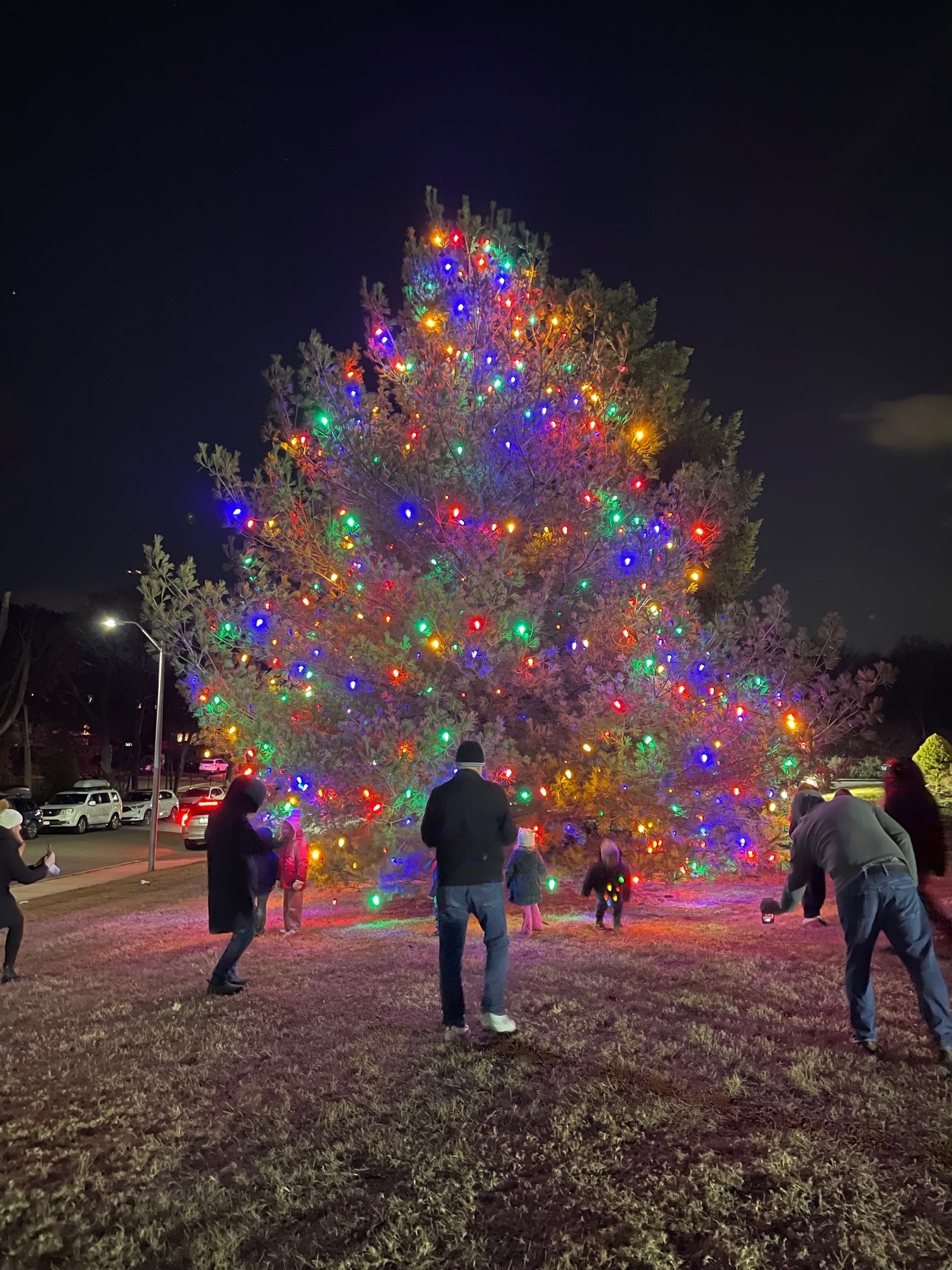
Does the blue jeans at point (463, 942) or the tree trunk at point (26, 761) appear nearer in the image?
the blue jeans at point (463, 942)

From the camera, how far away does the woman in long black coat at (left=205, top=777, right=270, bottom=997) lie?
630cm

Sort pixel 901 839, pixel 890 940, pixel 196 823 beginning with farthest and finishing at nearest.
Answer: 1. pixel 196 823
2. pixel 901 839
3. pixel 890 940

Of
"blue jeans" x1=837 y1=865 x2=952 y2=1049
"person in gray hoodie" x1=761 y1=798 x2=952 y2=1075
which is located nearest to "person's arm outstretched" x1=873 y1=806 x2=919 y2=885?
"person in gray hoodie" x1=761 y1=798 x2=952 y2=1075

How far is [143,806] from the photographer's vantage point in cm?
3616

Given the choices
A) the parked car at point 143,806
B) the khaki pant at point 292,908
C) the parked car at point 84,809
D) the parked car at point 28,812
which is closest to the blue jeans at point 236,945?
the khaki pant at point 292,908

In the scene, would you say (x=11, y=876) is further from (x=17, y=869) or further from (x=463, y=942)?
(x=463, y=942)

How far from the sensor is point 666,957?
7.27m

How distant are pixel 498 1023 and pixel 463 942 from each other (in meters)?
0.53

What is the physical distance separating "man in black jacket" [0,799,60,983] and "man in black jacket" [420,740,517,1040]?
419 cm

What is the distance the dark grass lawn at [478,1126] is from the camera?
9.53 feet

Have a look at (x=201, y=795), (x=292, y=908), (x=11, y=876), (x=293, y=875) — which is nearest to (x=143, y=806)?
(x=201, y=795)

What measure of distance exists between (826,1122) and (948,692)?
62.0 meters

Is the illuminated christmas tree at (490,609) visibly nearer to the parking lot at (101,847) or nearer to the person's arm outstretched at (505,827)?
the person's arm outstretched at (505,827)

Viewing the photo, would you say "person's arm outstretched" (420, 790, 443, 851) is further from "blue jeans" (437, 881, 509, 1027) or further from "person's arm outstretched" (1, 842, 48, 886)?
"person's arm outstretched" (1, 842, 48, 886)
